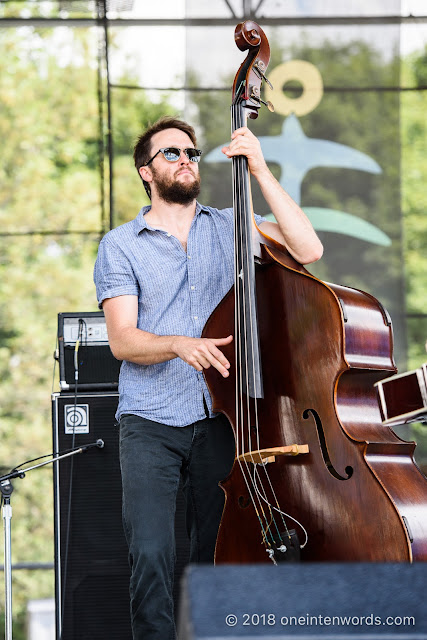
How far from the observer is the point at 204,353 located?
203 cm

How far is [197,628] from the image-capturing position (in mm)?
763

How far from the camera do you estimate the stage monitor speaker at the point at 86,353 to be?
10.1 feet

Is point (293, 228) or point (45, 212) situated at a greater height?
point (45, 212)

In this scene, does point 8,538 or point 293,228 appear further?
point 8,538

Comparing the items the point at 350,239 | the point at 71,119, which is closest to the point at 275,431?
the point at 350,239

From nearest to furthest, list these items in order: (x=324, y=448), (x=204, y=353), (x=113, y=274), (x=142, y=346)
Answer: (x=324, y=448)
(x=204, y=353)
(x=142, y=346)
(x=113, y=274)

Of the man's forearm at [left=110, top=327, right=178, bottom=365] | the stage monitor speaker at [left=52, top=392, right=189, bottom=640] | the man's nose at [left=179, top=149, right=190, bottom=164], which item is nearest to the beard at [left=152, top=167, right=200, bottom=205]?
the man's nose at [left=179, top=149, right=190, bottom=164]

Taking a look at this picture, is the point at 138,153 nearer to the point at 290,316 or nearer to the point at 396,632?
the point at 290,316

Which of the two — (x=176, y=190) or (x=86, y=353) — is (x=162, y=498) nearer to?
(x=176, y=190)

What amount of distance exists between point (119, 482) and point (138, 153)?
1.14m

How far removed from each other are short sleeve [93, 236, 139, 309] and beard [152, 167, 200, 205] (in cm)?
22

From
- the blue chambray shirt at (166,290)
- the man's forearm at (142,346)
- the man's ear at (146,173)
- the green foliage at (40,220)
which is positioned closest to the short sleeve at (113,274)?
the blue chambray shirt at (166,290)

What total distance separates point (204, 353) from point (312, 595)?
4.09 feet

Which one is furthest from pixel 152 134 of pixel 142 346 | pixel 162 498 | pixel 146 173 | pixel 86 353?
pixel 162 498
